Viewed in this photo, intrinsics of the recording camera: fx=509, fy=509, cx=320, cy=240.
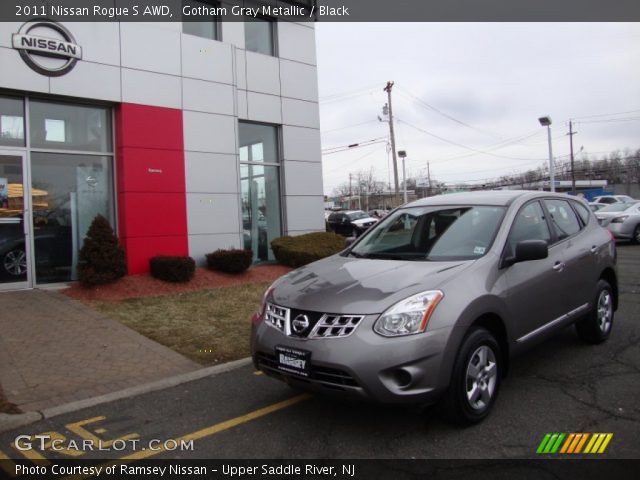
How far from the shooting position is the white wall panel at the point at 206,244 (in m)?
11.8

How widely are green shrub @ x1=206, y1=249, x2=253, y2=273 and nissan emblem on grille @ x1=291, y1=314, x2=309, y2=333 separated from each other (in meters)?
7.83

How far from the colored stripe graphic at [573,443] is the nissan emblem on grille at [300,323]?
173 centimetres

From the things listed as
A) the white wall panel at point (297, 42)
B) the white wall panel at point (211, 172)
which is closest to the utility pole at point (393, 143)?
the white wall panel at point (297, 42)

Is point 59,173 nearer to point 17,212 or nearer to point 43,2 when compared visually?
point 17,212

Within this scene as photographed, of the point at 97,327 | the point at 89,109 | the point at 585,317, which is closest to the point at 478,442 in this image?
the point at 585,317

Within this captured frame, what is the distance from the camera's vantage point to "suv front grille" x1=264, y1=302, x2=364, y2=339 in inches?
134

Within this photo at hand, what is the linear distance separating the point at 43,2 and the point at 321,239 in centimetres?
775

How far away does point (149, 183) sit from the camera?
36.2ft

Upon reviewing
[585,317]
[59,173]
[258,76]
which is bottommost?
[585,317]

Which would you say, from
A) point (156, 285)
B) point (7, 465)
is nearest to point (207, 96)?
point (156, 285)

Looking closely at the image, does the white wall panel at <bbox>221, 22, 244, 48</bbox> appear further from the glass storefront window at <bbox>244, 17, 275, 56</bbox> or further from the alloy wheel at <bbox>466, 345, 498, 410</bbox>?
the alloy wheel at <bbox>466, 345, 498, 410</bbox>

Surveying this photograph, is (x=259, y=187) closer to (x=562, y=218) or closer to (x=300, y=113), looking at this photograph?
(x=300, y=113)

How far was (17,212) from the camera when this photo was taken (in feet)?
31.7

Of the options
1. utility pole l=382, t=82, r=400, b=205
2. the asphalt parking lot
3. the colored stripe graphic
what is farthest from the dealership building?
utility pole l=382, t=82, r=400, b=205
